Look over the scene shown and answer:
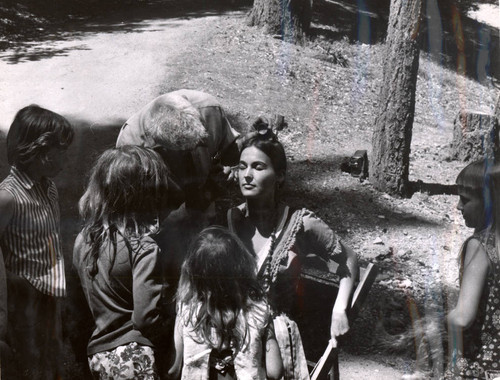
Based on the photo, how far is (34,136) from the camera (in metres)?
1.94

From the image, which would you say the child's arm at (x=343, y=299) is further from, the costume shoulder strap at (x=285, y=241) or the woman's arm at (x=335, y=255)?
the costume shoulder strap at (x=285, y=241)

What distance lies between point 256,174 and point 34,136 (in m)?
0.76

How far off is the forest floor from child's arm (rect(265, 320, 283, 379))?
0.64 metres

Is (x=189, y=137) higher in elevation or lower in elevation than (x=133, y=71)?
lower

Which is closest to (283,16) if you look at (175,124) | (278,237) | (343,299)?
(175,124)

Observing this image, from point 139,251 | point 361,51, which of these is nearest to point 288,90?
point 361,51

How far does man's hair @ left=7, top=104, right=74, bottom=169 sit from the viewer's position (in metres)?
1.94

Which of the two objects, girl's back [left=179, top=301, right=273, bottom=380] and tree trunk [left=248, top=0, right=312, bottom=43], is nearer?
girl's back [left=179, top=301, right=273, bottom=380]

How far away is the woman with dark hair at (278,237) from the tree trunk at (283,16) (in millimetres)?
975

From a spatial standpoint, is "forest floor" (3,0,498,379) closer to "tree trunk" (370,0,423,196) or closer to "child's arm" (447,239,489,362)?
"tree trunk" (370,0,423,196)

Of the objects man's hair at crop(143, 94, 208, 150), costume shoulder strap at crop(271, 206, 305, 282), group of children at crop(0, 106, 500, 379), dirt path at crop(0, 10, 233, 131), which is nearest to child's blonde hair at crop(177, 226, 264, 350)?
group of children at crop(0, 106, 500, 379)

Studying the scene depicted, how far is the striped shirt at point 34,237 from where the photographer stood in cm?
191

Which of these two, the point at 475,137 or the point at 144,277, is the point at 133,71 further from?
the point at 475,137

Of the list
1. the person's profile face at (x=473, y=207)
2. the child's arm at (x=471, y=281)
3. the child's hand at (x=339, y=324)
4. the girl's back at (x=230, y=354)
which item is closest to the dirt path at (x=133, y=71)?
the child's hand at (x=339, y=324)
